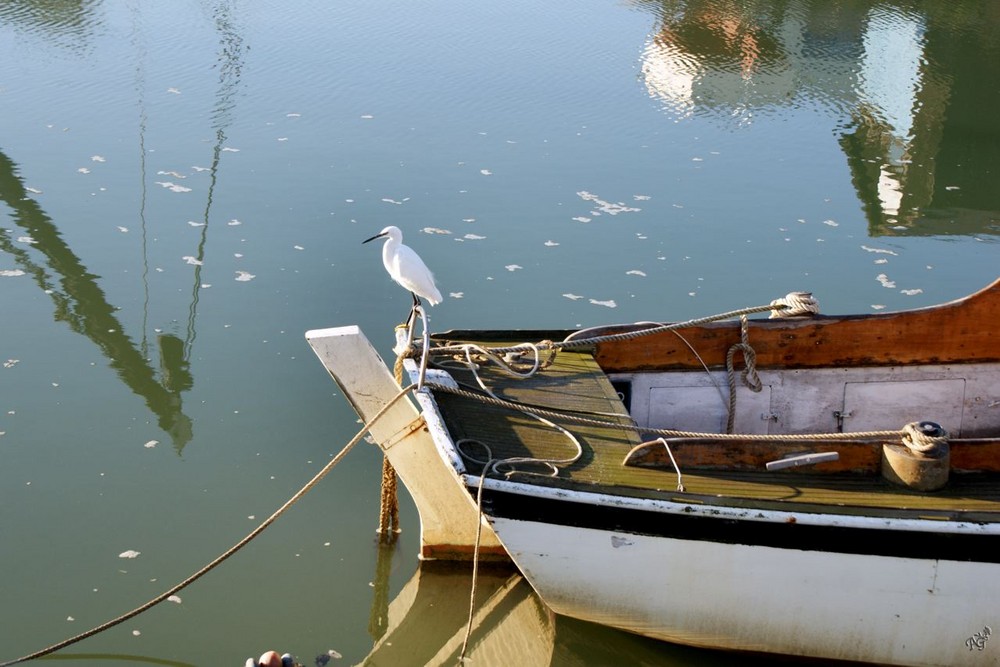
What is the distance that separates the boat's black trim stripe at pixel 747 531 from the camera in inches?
195

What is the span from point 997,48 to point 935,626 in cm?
1428

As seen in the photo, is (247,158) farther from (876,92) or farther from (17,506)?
(876,92)

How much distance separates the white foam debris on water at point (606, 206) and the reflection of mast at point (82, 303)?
15.1 ft

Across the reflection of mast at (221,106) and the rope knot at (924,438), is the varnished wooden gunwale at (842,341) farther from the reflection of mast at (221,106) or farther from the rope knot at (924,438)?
the reflection of mast at (221,106)

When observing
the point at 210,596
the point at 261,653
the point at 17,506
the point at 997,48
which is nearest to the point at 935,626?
the point at 261,653

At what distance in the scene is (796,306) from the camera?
20.9 ft

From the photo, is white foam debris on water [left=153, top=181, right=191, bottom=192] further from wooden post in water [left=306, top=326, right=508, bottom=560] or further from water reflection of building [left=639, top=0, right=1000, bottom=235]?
water reflection of building [left=639, top=0, right=1000, bottom=235]

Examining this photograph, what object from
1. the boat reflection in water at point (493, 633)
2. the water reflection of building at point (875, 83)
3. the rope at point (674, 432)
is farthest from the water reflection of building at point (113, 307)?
the water reflection of building at point (875, 83)

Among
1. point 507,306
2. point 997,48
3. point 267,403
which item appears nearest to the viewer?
point 267,403

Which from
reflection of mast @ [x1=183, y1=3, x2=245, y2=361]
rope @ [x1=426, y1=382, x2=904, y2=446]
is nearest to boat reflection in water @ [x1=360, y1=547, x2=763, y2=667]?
rope @ [x1=426, y1=382, x2=904, y2=446]

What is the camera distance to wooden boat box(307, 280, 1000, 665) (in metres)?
4.98

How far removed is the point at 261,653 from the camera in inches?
215

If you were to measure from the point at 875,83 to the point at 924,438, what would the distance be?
11097 mm

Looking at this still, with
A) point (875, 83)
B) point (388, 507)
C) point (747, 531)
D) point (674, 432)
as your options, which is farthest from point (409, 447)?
point (875, 83)
